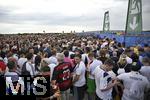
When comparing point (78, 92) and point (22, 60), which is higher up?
point (22, 60)

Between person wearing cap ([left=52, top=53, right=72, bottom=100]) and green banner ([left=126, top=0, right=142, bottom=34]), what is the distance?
8.90 m

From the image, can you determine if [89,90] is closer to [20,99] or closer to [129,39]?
[20,99]

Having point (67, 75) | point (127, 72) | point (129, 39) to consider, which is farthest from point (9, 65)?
point (129, 39)

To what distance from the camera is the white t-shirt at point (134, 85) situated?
7.45 meters

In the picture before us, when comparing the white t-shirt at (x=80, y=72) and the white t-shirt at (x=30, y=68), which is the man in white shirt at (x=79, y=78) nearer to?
the white t-shirt at (x=80, y=72)

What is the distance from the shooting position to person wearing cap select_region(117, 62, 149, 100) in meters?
7.45

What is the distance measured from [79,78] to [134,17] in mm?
8662

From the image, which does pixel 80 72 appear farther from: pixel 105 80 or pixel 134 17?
pixel 134 17

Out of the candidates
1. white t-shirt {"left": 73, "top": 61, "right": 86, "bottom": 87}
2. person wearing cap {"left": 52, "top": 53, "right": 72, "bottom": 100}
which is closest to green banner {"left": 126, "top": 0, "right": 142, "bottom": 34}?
white t-shirt {"left": 73, "top": 61, "right": 86, "bottom": 87}

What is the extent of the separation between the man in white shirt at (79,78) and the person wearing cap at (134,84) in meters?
2.06

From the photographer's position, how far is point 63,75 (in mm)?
8570

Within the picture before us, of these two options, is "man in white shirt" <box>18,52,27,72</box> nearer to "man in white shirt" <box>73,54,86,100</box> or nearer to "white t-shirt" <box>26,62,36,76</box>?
"white t-shirt" <box>26,62,36,76</box>

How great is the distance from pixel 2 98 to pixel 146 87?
3.39m

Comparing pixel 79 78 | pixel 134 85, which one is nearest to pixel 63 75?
pixel 79 78
